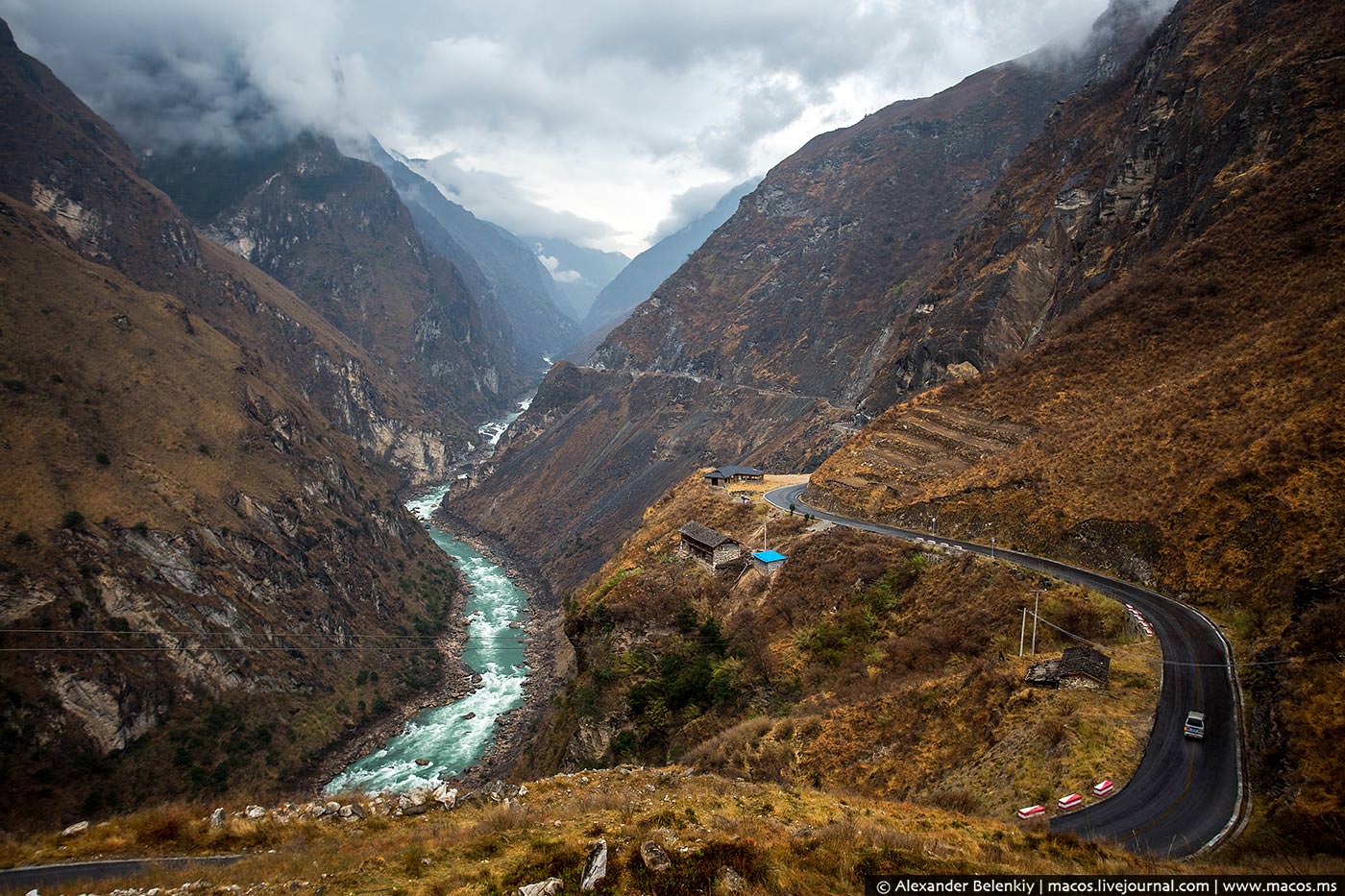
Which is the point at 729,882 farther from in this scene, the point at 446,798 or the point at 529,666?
the point at 529,666

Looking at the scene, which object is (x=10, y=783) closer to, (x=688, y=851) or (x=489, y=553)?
(x=688, y=851)

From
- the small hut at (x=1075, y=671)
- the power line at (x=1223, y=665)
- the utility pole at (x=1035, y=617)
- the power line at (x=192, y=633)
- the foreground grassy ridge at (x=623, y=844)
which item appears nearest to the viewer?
the foreground grassy ridge at (x=623, y=844)

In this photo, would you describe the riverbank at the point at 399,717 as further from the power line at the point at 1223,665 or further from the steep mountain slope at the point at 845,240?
the steep mountain slope at the point at 845,240

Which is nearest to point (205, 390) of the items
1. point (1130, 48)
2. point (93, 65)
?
point (1130, 48)

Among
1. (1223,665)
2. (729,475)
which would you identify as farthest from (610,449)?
(1223,665)

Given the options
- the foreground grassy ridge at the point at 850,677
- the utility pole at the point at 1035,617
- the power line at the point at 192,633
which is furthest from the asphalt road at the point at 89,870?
the power line at the point at 192,633

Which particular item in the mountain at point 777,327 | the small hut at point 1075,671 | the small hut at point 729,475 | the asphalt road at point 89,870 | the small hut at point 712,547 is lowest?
the asphalt road at point 89,870
